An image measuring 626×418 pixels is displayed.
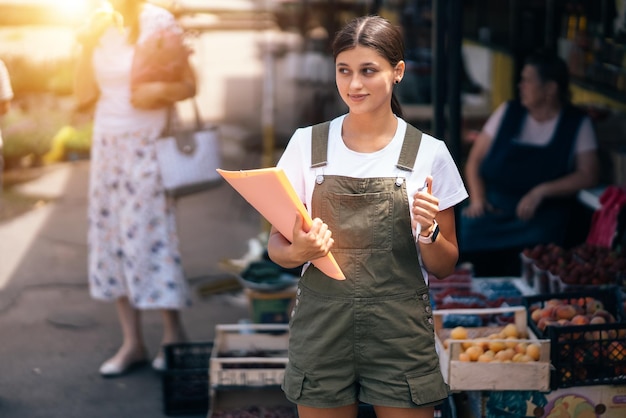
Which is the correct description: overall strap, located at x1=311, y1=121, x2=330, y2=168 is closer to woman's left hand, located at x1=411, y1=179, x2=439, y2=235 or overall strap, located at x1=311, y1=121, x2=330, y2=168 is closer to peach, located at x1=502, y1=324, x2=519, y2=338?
woman's left hand, located at x1=411, y1=179, x2=439, y2=235

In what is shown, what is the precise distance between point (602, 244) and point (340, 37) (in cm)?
294

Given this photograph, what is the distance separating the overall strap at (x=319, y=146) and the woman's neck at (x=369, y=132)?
0.21 feet

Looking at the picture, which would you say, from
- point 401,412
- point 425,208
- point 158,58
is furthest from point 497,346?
point 158,58

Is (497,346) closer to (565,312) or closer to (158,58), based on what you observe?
(565,312)

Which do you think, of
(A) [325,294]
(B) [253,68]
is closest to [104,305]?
(A) [325,294]

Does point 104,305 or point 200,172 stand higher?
point 200,172

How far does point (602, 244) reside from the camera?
5512 mm

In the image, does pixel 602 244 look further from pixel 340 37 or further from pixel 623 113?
pixel 340 37

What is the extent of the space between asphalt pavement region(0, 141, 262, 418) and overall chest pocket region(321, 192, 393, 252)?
2.47m

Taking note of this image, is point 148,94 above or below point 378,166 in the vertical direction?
below

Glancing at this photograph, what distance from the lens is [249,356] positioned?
16.2 feet

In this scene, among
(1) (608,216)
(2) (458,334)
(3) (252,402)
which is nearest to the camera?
(2) (458,334)

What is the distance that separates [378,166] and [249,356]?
6.97 feet

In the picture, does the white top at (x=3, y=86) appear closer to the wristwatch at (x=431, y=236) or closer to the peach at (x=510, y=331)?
the peach at (x=510, y=331)
